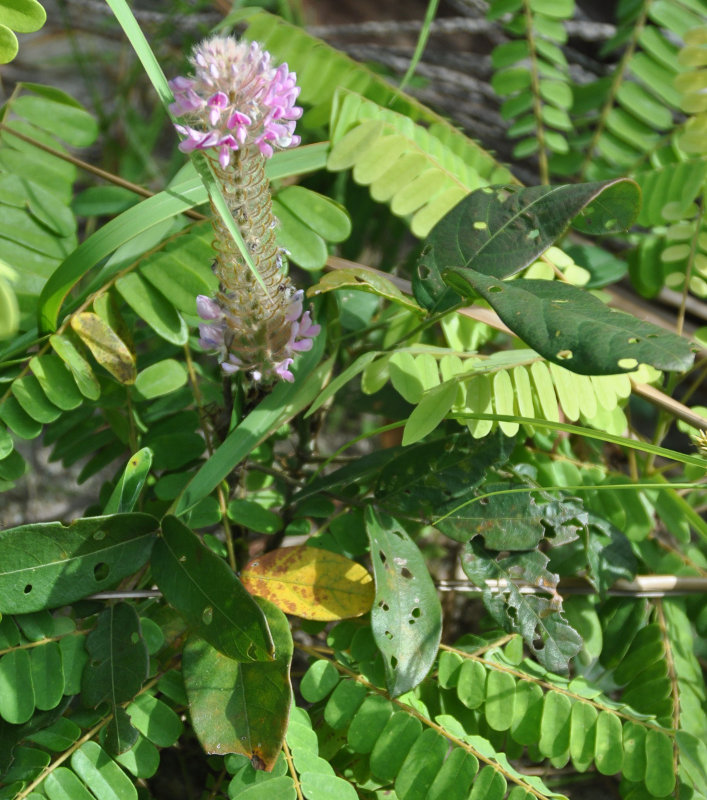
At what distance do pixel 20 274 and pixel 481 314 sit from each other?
27.9 inches

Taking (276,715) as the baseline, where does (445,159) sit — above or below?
above

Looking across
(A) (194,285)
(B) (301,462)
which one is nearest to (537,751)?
(B) (301,462)

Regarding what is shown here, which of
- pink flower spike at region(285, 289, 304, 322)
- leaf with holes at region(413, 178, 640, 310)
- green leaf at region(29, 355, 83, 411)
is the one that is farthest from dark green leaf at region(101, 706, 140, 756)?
leaf with holes at region(413, 178, 640, 310)

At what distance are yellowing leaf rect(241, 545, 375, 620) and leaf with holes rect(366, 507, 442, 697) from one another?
0.04 m

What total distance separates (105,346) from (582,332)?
0.64 meters

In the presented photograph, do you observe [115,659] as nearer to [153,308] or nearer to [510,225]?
[153,308]

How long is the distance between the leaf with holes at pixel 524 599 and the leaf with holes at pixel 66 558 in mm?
442

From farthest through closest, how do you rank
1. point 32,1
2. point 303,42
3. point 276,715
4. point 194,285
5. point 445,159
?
point 303,42 → point 445,159 → point 194,285 → point 32,1 → point 276,715

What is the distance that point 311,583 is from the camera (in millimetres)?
987

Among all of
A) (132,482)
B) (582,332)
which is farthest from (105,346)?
(582,332)

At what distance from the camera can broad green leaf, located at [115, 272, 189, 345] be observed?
1071mm

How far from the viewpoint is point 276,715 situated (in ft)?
2.78

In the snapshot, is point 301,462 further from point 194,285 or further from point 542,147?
point 542,147

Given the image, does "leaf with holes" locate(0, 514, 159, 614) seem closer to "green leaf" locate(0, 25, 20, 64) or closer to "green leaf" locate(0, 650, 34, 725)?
"green leaf" locate(0, 650, 34, 725)
